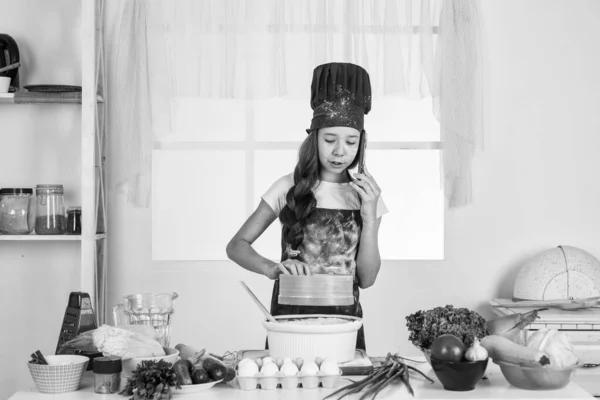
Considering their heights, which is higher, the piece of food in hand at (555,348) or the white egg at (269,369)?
the piece of food in hand at (555,348)

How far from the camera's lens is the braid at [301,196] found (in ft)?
8.70

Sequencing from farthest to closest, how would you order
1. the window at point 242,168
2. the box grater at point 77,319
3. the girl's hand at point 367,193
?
the window at point 242,168 → the girl's hand at point 367,193 → the box grater at point 77,319

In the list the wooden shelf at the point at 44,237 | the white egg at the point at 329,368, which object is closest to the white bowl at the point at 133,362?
the white egg at the point at 329,368

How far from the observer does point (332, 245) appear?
2.66 m

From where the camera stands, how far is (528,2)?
12.9 ft

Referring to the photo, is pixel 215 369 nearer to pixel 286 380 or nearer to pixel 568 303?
pixel 286 380

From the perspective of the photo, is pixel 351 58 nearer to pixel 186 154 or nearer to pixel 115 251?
pixel 186 154

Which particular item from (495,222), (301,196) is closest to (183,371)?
(301,196)

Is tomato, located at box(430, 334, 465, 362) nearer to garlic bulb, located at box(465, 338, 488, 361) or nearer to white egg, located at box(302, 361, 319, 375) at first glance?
garlic bulb, located at box(465, 338, 488, 361)

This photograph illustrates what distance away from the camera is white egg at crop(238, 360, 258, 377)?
1.91m

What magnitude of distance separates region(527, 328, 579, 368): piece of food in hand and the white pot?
0.49 m

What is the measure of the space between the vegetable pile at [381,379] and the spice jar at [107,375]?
0.55 m

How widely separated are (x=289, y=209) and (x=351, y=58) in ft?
4.71

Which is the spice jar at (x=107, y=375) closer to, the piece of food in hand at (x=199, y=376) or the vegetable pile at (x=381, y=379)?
the piece of food in hand at (x=199, y=376)
